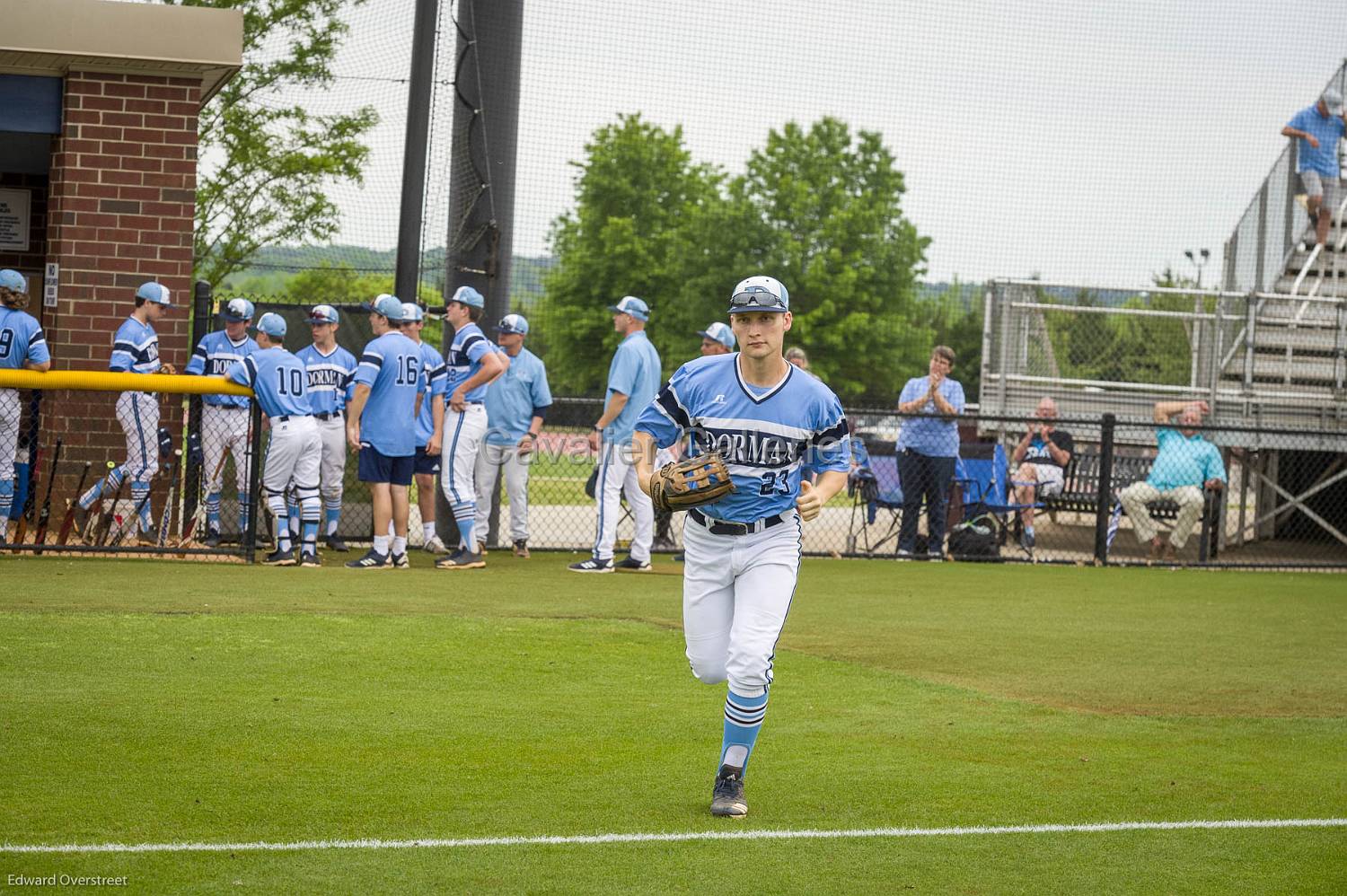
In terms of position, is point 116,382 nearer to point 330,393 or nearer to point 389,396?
point 330,393

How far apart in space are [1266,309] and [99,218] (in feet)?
43.8

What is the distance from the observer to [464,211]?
14.2 meters

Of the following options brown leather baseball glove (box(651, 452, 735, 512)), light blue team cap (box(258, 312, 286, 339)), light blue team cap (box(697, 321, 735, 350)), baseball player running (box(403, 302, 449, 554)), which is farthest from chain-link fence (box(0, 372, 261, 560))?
brown leather baseball glove (box(651, 452, 735, 512))

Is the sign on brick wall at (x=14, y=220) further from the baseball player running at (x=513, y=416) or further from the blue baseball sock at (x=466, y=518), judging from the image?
the blue baseball sock at (x=466, y=518)

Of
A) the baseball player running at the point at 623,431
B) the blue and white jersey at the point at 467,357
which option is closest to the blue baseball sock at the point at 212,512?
the blue and white jersey at the point at 467,357

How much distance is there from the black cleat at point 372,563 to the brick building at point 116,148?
1944mm

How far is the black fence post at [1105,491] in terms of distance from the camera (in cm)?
1461

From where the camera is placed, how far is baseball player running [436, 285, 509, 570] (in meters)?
11.9

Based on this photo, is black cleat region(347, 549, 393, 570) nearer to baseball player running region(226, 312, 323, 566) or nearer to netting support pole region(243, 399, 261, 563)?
baseball player running region(226, 312, 323, 566)

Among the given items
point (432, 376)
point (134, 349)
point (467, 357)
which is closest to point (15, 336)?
point (134, 349)

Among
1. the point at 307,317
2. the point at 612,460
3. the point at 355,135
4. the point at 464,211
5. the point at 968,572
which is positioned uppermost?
the point at 355,135

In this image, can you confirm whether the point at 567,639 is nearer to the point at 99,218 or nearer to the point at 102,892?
the point at 102,892

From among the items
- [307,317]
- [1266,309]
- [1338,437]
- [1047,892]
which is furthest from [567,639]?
[1266,309]

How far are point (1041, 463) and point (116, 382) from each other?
412 inches
